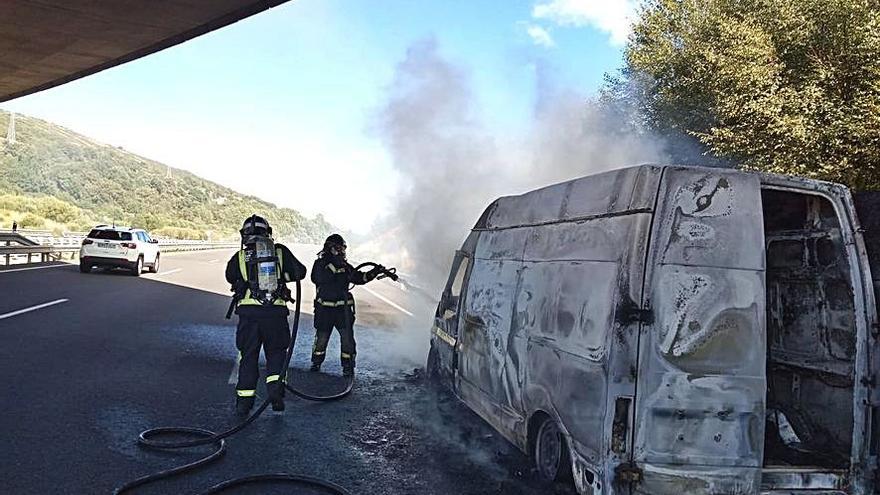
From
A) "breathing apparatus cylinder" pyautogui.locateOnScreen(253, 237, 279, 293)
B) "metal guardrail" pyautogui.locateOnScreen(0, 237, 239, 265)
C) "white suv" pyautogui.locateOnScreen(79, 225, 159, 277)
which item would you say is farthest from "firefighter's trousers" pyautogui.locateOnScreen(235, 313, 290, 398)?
"metal guardrail" pyautogui.locateOnScreen(0, 237, 239, 265)

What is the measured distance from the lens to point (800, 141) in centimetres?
970

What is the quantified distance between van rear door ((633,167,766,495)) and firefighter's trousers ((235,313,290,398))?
3.42 metres

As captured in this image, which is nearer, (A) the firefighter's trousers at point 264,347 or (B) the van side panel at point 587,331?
(B) the van side panel at point 587,331

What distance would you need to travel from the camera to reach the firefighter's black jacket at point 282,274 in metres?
5.66

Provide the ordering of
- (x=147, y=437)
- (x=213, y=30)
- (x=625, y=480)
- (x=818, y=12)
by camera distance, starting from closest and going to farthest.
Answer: (x=625, y=480), (x=147, y=437), (x=818, y=12), (x=213, y=30)

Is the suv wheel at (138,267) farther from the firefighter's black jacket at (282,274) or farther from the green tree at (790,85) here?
the green tree at (790,85)

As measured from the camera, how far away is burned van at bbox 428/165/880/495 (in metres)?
3.18

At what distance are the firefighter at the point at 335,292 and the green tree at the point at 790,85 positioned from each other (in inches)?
261

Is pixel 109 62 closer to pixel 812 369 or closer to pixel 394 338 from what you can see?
pixel 394 338

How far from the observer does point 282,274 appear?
5797 mm

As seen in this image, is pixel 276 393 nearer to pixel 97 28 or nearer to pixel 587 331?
pixel 587 331

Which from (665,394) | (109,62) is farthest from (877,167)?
(109,62)

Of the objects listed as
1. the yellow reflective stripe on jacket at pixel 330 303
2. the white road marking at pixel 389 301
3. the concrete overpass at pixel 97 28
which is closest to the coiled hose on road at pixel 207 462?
the yellow reflective stripe on jacket at pixel 330 303

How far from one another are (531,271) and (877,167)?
782cm
